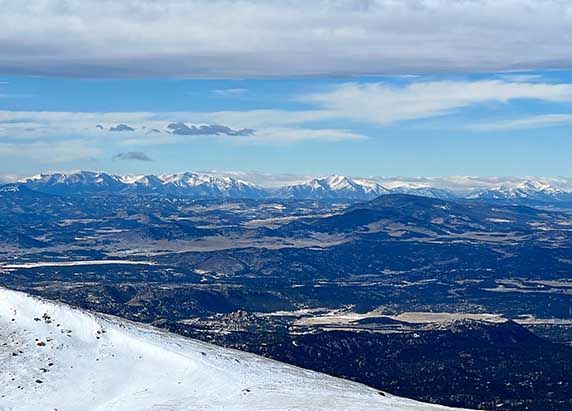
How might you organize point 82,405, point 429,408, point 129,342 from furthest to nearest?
point 129,342, point 429,408, point 82,405

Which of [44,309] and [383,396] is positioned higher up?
[44,309]

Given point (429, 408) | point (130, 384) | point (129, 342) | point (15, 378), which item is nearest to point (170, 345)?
point (129, 342)

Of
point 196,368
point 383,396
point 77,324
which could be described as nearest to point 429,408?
point 383,396

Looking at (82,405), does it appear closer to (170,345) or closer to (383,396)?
(170,345)

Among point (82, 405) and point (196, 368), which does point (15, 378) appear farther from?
point (196, 368)

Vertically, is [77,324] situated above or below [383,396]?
above

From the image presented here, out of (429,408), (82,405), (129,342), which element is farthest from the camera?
(129,342)

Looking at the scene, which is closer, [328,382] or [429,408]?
[429,408]
